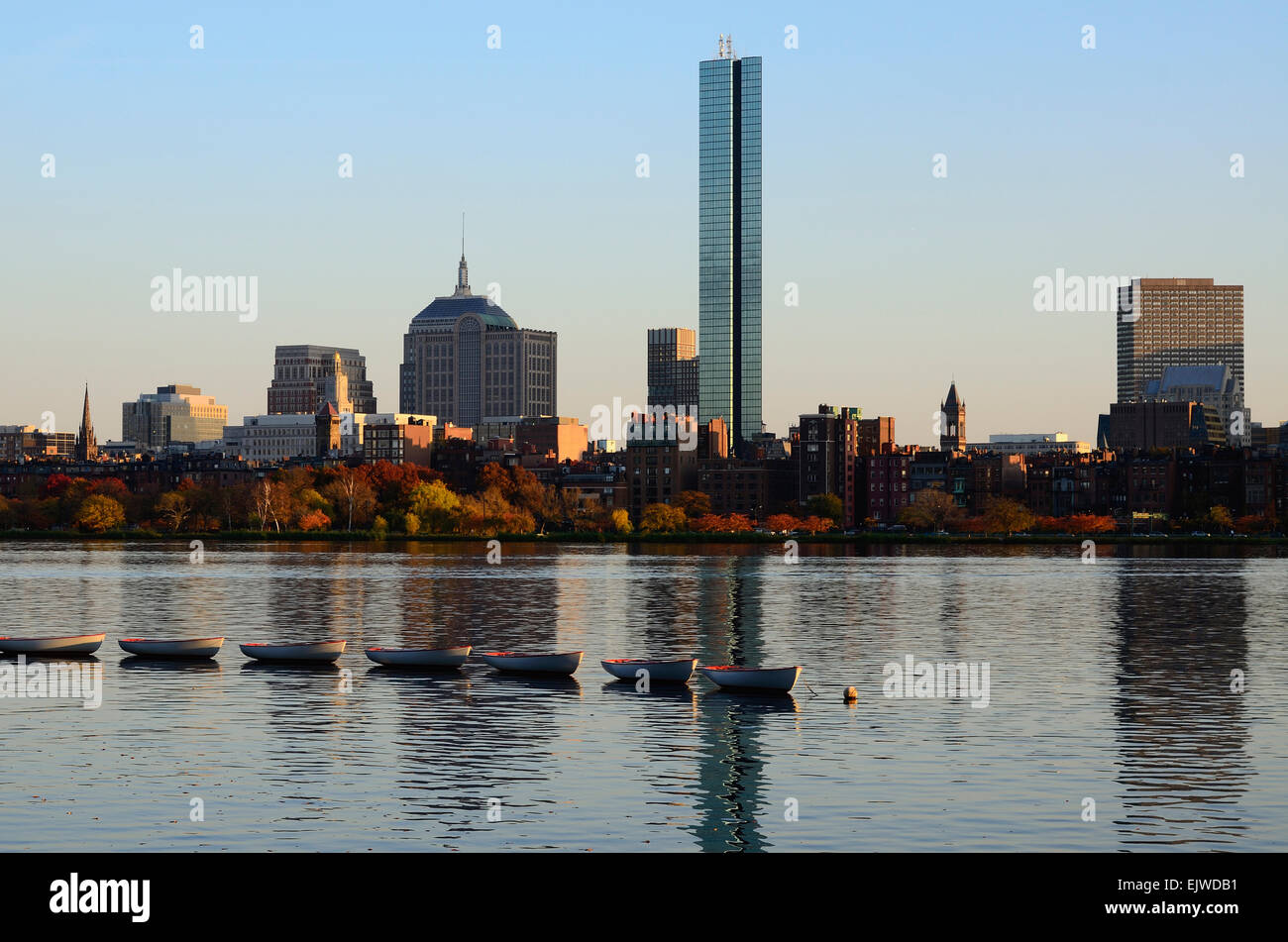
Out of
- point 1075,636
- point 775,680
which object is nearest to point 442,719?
point 775,680

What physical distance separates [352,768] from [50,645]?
37673mm

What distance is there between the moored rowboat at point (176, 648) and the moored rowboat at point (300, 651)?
2.44m

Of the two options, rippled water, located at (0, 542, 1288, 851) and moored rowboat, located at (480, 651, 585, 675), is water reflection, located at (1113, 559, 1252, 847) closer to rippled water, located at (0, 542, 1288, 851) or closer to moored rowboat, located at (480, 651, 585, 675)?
rippled water, located at (0, 542, 1288, 851)

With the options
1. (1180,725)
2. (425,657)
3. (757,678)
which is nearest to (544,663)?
(425,657)

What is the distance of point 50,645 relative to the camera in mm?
75312

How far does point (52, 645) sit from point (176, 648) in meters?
6.45

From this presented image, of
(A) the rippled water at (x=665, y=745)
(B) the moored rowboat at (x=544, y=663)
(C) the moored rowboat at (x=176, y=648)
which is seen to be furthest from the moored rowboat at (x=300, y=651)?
(B) the moored rowboat at (x=544, y=663)

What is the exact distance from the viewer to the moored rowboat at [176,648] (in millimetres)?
74375

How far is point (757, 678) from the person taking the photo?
61844mm

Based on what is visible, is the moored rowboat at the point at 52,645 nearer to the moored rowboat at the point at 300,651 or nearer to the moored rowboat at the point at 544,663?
the moored rowboat at the point at 300,651

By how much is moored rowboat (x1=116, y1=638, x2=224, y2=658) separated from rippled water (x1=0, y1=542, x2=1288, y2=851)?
1047 millimetres
